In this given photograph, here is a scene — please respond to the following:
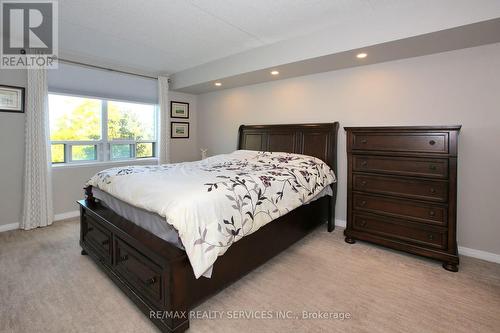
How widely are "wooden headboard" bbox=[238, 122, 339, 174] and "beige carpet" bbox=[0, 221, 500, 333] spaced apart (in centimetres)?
136

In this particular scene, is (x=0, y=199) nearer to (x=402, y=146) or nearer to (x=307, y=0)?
(x=307, y=0)

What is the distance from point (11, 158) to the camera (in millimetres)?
3354

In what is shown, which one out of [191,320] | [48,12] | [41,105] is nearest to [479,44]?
[191,320]

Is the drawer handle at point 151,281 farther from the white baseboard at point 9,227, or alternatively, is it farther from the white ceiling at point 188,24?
the white baseboard at point 9,227

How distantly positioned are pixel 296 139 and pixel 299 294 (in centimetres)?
229

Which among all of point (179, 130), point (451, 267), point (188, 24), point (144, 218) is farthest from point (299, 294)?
point (179, 130)

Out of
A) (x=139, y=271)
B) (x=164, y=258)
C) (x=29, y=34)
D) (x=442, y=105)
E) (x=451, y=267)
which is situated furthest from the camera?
(x=29, y=34)

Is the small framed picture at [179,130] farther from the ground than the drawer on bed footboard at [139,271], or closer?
farther from the ground

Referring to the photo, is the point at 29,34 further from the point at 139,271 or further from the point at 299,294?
the point at 299,294

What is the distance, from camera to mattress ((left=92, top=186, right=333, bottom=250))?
5.75ft

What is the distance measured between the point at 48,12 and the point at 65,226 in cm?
261

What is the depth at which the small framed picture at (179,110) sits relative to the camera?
16.7 feet

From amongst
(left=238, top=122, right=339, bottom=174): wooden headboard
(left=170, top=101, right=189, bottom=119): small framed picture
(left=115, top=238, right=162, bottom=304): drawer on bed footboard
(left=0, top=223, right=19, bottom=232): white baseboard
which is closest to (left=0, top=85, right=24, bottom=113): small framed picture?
(left=0, top=223, right=19, bottom=232): white baseboard

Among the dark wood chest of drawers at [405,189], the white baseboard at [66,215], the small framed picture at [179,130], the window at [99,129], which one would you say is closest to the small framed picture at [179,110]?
the small framed picture at [179,130]
